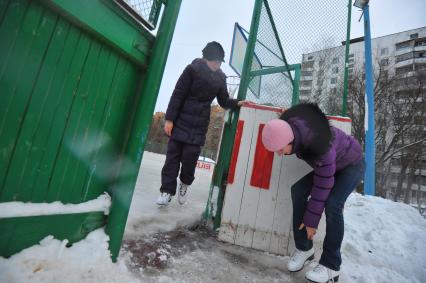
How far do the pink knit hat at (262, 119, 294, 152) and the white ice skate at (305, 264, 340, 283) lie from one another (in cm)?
90

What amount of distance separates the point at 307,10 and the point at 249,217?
2.87 meters

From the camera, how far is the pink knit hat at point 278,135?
164cm

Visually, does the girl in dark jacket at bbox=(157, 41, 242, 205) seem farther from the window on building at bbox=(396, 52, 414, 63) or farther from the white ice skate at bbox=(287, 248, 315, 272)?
the window on building at bbox=(396, 52, 414, 63)

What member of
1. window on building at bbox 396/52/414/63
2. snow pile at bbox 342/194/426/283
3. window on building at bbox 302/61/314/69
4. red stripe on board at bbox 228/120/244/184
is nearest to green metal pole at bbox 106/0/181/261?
red stripe on board at bbox 228/120/244/184

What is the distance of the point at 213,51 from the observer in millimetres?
2750

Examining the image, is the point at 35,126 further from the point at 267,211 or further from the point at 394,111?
the point at 394,111

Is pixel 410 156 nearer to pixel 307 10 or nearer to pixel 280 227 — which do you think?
pixel 307 10

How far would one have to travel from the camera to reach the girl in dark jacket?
2.64 m

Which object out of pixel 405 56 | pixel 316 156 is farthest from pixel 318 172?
pixel 405 56

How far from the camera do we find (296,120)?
69.3 inches

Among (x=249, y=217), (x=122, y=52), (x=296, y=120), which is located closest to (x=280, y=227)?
(x=249, y=217)

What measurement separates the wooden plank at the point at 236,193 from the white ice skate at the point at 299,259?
55 cm

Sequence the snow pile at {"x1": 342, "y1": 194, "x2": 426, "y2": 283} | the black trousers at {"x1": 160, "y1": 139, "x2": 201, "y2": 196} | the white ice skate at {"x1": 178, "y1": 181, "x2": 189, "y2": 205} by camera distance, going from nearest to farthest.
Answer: the snow pile at {"x1": 342, "y1": 194, "x2": 426, "y2": 283}
the black trousers at {"x1": 160, "y1": 139, "x2": 201, "y2": 196}
the white ice skate at {"x1": 178, "y1": 181, "x2": 189, "y2": 205}

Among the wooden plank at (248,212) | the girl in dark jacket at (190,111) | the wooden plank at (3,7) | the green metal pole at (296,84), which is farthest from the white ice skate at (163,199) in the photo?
the green metal pole at (296,84)
